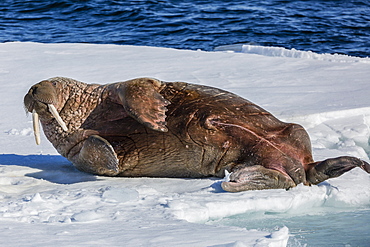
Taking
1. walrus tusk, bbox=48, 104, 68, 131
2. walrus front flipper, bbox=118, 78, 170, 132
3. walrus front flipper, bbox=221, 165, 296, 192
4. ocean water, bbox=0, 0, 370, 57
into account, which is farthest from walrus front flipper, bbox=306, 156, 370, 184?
ocean water, bbox=0, 0, 370, 57

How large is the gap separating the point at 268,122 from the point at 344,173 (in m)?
0.64

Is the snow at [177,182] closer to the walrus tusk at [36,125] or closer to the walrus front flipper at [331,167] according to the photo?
the walrus front flipper at [331,167]

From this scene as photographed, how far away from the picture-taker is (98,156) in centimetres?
416

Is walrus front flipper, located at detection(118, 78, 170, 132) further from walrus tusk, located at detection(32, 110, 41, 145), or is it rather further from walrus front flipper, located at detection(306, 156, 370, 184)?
walrus front flipper, located at detection(306, 156, 370, 184)

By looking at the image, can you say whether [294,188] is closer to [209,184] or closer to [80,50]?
[209,184]

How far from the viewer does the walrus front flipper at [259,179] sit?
3.93 m

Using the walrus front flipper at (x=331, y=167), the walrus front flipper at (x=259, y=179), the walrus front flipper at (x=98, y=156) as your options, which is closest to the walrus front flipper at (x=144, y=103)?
the walrus front flipper at (x=98, y=156)

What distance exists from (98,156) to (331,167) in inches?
60.3

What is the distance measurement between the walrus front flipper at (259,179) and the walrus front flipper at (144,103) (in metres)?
0.57

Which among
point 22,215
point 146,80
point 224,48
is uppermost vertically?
point 146,80

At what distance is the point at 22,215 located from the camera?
10.9 feet

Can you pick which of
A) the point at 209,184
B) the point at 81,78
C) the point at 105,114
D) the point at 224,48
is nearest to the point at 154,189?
the point at 209,184

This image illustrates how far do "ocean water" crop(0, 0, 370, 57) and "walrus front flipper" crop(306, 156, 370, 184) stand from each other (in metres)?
10.4

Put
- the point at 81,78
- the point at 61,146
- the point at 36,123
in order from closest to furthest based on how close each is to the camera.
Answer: the point at 36,123 → the point at 61,146 → the point at 81,78
